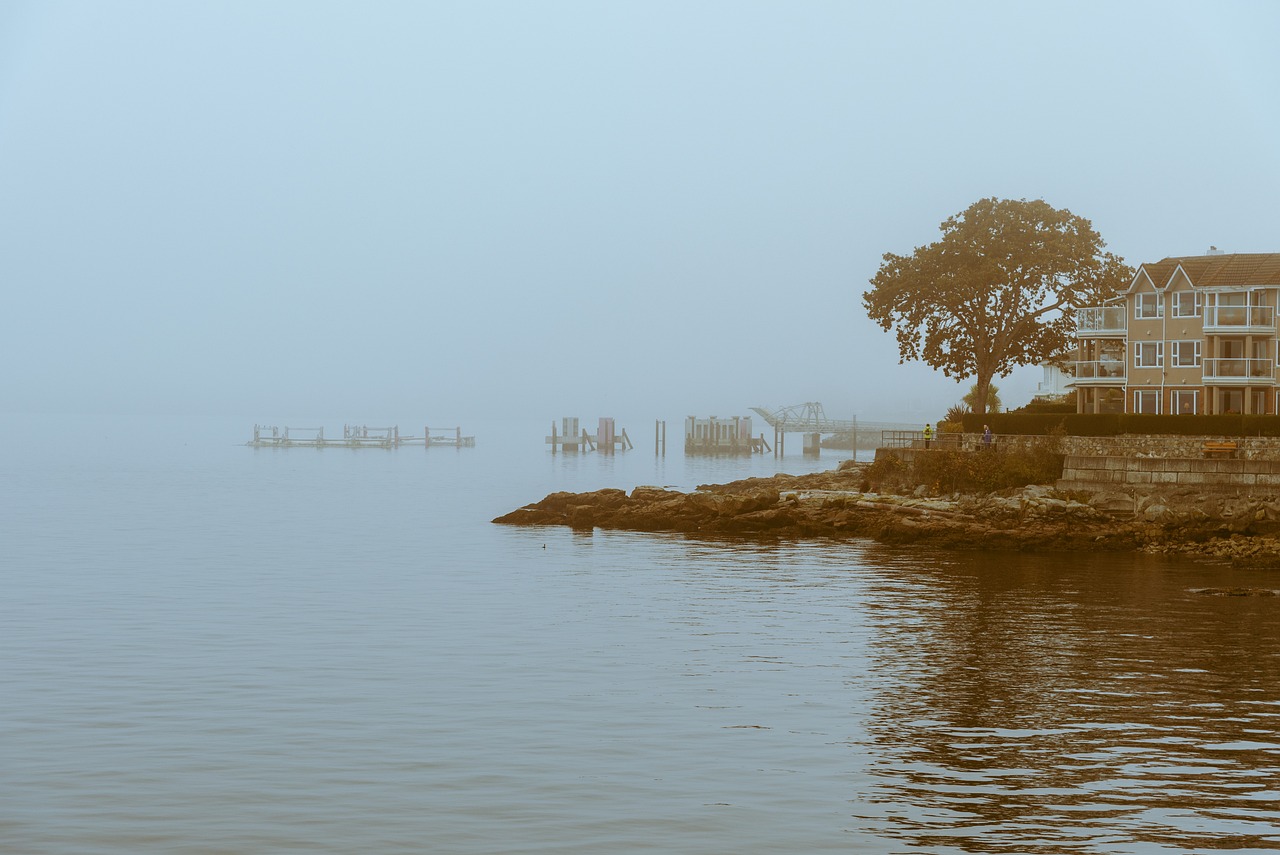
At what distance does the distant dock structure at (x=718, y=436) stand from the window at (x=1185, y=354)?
10260cm

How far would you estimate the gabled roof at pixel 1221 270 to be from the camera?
67188 millimetres

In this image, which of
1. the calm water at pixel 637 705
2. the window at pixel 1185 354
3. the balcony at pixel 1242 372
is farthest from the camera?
the window at pixel 1185 354

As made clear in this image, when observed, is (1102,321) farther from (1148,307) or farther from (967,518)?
(967,518)

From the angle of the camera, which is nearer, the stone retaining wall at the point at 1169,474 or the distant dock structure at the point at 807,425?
the stone retaining wall at the point at 1169,474

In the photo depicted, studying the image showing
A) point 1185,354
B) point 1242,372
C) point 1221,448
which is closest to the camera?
point 1221,448

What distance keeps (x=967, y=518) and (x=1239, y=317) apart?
21781 millimetres

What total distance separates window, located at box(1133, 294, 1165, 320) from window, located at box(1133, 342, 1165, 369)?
4.74 feet

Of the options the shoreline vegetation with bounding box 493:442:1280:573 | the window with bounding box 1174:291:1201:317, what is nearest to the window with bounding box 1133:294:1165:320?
the window with bounding box 1174:291:1201:317

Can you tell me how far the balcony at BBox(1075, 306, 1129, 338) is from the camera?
240 ft

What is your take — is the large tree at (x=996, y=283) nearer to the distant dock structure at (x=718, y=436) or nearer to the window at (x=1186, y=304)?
the window at (x=1186, y=304)

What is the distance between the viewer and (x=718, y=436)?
173375 mm

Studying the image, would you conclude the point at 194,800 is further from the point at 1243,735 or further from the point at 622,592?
the point at 622,592

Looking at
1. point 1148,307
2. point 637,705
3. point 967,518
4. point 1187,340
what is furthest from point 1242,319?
point 637,705

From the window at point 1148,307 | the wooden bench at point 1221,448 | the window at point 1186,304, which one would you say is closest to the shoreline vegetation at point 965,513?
the wooden bench at point 1221,448
